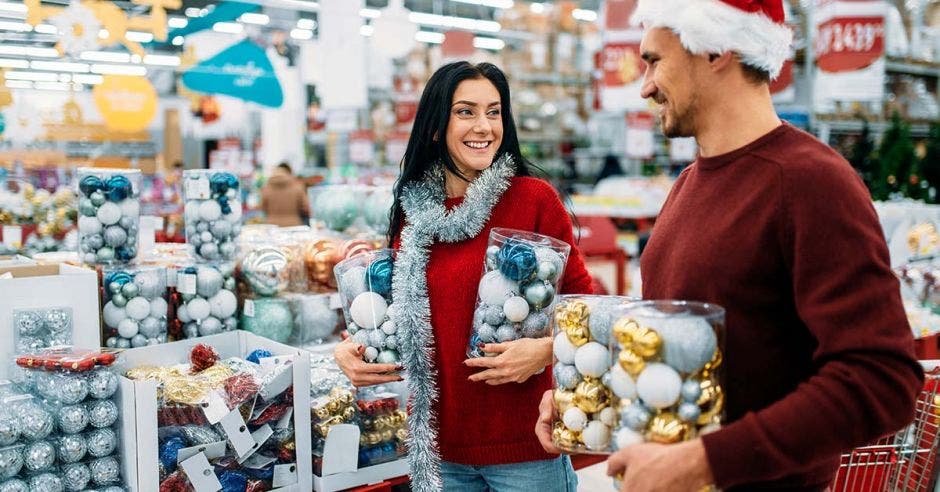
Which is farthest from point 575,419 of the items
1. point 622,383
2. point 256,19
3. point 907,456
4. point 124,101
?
point 256,19

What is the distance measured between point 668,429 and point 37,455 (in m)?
1.74

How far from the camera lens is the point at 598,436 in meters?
1.42

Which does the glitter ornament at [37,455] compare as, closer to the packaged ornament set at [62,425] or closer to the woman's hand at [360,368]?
the packaged ornament set at [62,425]

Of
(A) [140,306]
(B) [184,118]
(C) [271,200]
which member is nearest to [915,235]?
(A) [140,306]

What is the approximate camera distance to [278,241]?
3270 mm

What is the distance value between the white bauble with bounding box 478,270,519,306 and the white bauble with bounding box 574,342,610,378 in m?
0.49

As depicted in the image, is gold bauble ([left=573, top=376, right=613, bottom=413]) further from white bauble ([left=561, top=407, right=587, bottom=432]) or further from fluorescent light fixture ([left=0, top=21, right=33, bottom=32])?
fluorescent light fixture ([left=0, top=21, right=33, bottom=32])

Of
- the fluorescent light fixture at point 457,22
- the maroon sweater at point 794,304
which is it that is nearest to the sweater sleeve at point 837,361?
the maroon sweater at point 794,304

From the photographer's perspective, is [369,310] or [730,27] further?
[369,310]

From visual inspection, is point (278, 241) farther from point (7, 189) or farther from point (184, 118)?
point (184, 118)

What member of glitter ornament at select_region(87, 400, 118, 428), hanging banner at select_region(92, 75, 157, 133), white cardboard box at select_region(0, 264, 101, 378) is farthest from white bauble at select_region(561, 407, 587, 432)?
hanging banner at select_region(92, 75, 157, 133)

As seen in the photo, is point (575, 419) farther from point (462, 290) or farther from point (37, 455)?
point (37, 455)

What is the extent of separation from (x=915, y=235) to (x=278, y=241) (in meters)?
3.54

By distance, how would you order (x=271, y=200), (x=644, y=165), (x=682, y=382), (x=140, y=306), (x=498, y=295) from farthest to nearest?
(x=644, y=165)
(x=271, y=200)
(x=140, y=306)
(x=498, y=295)
(x=682, y=382)
